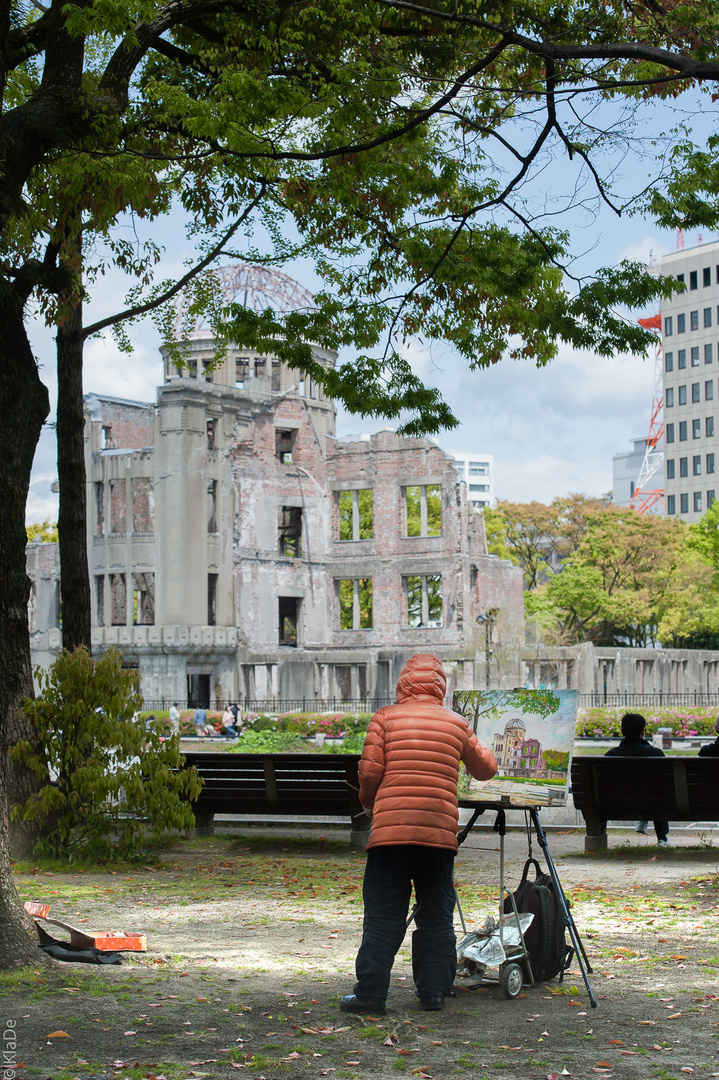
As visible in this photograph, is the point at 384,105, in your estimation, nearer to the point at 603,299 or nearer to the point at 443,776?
the point at 603,299

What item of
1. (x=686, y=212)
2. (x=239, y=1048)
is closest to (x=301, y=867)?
(x=239, y=1048)

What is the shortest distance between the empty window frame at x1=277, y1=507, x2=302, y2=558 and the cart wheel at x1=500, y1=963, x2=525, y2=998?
45.5 meters

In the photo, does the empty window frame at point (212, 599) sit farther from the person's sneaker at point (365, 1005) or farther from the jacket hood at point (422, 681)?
the person's sneaker at point (365, 1005)

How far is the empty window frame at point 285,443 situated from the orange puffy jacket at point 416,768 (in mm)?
44583

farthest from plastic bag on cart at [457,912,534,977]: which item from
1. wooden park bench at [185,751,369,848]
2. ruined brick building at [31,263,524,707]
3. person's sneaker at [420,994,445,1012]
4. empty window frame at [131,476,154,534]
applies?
empty window frame at [131,476,154,534]

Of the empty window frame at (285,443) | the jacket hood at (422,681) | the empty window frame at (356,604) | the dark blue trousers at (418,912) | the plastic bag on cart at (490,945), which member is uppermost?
the empty window frame at (285,443)

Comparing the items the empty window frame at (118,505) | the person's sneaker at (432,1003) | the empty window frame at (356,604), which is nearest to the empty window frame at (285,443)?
the empty window frame at (356,604)

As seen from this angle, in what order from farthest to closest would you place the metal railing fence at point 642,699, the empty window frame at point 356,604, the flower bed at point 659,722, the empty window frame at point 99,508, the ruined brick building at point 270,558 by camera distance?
the empty window frame at point 356,604, the empty window frame at point 99,508, the ruined brick building at point 270,558, the metal railing fence at point 642,699, the flower bed at point 659,722

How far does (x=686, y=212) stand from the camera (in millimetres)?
11930

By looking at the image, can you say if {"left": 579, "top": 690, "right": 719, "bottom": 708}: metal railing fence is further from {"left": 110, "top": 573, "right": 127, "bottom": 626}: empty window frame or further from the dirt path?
the dirt path

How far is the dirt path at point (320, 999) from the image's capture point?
16.7 ft

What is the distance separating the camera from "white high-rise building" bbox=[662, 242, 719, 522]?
9400cm

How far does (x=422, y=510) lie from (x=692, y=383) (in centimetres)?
5460

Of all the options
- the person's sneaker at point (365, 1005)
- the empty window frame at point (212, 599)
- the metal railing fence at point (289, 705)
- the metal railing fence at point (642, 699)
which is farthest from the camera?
the empty window frame at point (212, 599)
